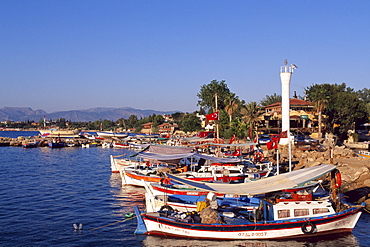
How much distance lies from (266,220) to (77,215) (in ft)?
44.5

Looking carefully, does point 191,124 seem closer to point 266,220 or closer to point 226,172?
point 226,172

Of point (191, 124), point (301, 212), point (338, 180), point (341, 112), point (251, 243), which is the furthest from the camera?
point (191, 124)

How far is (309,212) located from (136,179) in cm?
1973

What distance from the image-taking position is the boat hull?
20.0 metres

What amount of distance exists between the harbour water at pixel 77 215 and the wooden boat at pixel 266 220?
Result: 1.58 feet

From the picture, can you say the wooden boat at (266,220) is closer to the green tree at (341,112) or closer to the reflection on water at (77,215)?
the reflection on water at (77,215)

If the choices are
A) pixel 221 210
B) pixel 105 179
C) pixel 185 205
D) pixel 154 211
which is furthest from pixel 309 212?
pixel 105 179

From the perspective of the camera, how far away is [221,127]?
7681cm

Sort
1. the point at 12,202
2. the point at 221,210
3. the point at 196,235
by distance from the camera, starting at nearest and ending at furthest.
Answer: the point at 196,235 < the point at 221,210 < the point at 12,202

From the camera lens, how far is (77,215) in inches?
1053

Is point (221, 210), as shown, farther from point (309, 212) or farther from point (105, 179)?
point (105, 179)

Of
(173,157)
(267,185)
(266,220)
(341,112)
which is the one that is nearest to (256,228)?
(266,220)

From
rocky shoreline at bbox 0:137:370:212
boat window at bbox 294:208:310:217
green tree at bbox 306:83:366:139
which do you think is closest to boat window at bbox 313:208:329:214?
boat window at bbox 294:208:310:217

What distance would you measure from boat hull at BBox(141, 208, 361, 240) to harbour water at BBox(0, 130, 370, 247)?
37cm
